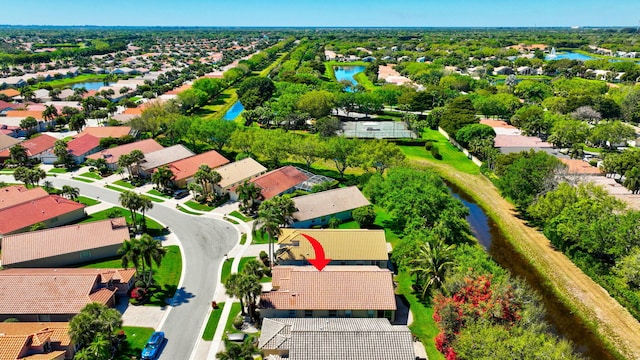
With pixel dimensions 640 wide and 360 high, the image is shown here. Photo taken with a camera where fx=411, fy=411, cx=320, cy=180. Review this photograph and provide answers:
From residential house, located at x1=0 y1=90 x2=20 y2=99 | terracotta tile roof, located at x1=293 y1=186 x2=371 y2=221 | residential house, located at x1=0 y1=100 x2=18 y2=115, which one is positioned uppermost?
residential house, located at x1=0 y1=90 x2=20 y2=99

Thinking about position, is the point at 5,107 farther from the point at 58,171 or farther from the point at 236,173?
the point at 236,173

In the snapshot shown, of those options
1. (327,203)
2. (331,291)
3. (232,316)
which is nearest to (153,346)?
(232,316)

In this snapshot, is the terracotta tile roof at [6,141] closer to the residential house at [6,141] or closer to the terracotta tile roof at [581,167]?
the residential house at [6,141]

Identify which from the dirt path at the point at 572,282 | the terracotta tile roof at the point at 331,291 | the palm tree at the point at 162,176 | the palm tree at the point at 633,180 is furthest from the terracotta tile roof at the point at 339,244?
the palm tree at the point at 633,180

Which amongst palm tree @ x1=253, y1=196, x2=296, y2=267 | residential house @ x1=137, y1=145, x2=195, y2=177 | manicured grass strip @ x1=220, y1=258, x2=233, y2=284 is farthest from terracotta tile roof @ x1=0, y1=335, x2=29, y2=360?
residential house @ x1=137, y1=145, x2=195, y2=177

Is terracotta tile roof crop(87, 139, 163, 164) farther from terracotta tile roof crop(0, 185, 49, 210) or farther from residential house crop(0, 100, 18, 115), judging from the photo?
residential house crop(0, 100, 18, 115)
